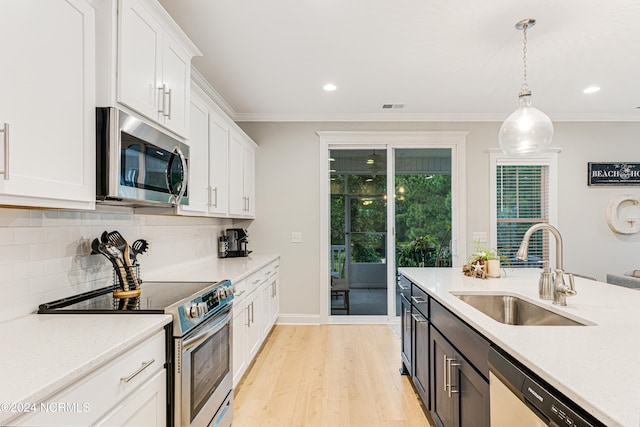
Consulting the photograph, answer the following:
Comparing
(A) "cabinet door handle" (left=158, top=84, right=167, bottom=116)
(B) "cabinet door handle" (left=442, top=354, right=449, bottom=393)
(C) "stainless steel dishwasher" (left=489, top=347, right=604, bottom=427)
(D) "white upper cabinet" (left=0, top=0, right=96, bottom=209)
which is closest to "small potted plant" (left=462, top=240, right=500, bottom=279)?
(B) "cabinet door handle" (left=442, top=354, right=449, bottom=393)

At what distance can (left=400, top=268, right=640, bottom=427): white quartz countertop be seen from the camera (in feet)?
2.68

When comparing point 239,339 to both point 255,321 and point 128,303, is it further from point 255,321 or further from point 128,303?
point 128,303

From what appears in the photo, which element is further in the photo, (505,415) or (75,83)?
(75,83)

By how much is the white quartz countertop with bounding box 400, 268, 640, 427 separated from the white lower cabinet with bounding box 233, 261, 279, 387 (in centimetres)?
141

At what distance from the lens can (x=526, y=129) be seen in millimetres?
2293

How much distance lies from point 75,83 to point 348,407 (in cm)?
246

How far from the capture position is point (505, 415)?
1.18 meters

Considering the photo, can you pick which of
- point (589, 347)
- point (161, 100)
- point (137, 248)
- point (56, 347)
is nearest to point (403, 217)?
point (137, 248)

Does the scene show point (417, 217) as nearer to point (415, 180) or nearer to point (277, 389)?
point (415, 180)

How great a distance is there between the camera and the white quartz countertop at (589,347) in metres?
0.82

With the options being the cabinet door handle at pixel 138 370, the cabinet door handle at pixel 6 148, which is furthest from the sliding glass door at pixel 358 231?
the cabinet door handle at pixel 6 148

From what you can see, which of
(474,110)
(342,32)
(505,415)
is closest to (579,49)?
(474,110)

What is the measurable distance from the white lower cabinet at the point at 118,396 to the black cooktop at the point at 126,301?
0.74 ft

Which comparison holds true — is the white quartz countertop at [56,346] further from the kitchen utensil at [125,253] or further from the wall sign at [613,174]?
the wall sign at [613,174]
